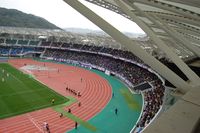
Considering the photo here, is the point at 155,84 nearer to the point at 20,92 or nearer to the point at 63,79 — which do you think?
the point at 63,79

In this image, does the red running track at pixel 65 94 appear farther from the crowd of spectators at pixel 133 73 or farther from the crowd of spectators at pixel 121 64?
the crowd of spectators at pixel 121 64

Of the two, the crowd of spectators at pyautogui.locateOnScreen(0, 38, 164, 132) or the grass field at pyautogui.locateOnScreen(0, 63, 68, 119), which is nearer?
the grass field at pyautogui.locateOnScreen(0, 63, 68, 119)

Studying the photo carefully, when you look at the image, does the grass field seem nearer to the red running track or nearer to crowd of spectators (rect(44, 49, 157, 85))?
the red running track

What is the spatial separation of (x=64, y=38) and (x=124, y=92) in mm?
39049

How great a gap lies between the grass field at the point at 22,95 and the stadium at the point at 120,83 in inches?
3.8

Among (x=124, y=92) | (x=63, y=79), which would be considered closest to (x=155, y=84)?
(x=124, y=92)

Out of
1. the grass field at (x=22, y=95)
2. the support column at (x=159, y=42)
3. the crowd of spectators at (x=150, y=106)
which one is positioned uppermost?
the support column at (x=159, y=42)

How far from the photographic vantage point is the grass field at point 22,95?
83.5 ft

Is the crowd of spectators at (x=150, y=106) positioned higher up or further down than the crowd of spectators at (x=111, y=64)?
higher up

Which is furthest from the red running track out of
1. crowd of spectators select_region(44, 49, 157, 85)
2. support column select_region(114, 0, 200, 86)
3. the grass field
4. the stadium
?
support column select_region(114, 0, 200, 86)

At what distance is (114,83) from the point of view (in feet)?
133

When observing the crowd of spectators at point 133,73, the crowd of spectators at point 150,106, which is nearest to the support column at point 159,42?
the crowd of spectators at point 150,106

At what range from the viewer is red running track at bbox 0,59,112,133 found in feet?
70.7

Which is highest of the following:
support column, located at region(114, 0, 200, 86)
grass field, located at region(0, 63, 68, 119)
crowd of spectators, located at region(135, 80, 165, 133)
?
support column, located at region(114, 0, 200, 86)
